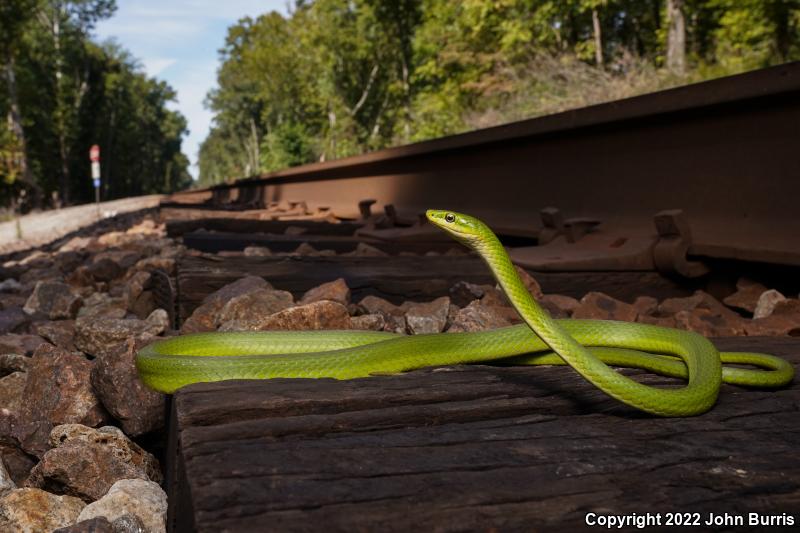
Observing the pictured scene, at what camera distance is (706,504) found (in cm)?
108

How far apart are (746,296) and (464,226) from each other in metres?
1.83

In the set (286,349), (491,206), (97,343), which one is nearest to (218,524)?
(286,349)

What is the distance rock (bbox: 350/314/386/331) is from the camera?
8.51 feet

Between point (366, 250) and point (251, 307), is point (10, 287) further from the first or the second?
point (251, 307)

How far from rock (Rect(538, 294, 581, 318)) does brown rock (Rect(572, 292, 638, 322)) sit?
0.03m

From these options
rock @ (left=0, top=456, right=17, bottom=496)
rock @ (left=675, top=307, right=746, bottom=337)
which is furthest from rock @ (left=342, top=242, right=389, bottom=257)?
rock @ (left=0, top=456, right=17, bottom=496)

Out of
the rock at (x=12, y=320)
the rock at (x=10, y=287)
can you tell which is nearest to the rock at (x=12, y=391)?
the rock at (x=12, y=320)

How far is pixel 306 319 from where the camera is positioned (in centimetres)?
252

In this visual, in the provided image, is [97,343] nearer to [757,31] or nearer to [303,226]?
[303,226]

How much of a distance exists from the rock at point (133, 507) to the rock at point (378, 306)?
1393 millimetres

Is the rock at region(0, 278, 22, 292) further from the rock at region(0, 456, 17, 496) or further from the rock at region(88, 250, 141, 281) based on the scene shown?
the rock at region(0, 456, 17, 496)

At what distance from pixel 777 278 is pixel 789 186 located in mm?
403

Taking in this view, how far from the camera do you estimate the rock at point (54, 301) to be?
3.54 metres

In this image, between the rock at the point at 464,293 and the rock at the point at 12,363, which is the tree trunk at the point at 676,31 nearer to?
the rock at the point at 464,293
